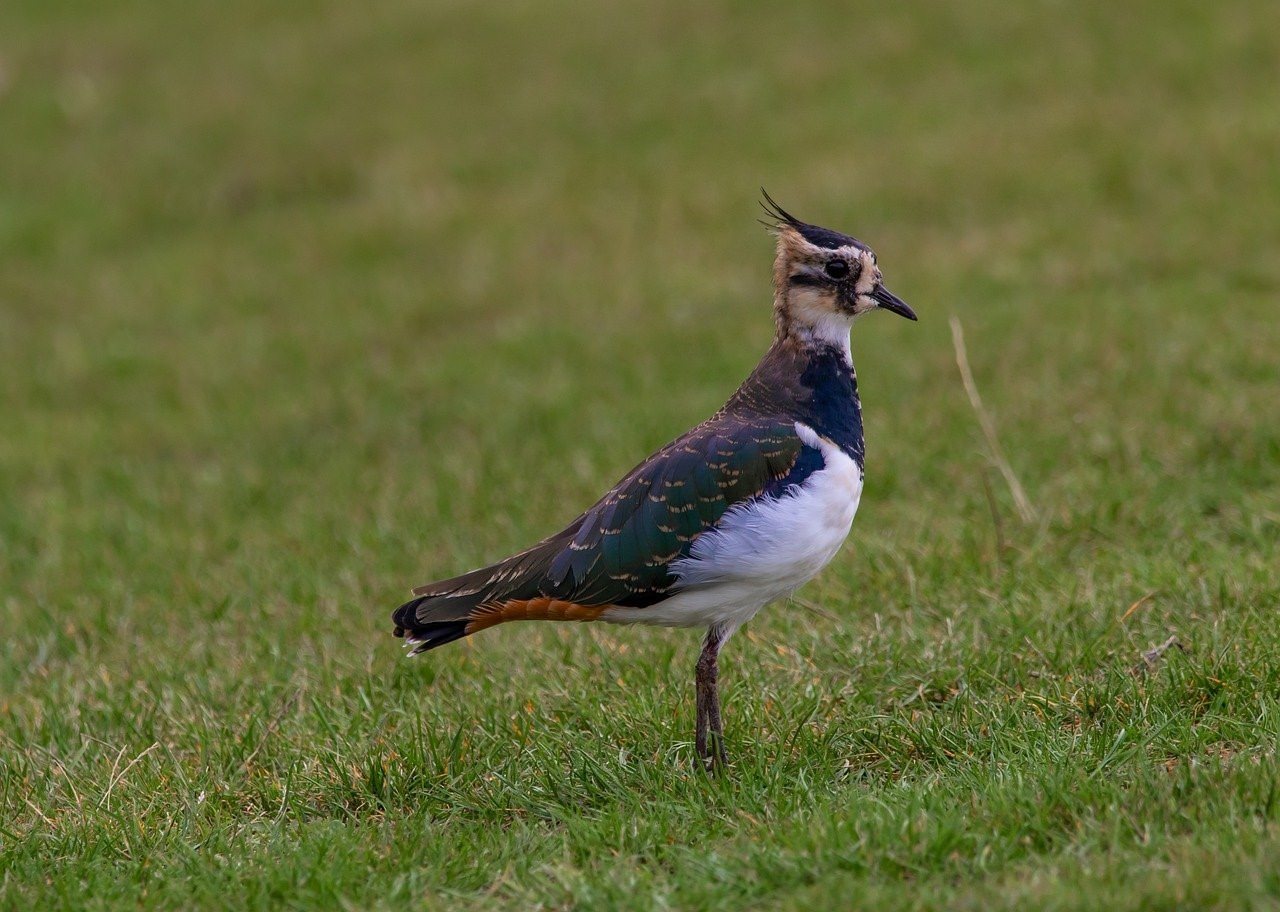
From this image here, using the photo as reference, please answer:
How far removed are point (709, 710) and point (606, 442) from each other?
15.9ft

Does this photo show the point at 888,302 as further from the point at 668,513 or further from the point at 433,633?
the point at 433,633

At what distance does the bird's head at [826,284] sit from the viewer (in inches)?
236

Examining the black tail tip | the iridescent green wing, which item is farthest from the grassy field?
the iridescent green wing

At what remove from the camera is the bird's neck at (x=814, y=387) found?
5840mm

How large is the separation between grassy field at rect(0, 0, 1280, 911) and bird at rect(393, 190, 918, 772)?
1.58ft

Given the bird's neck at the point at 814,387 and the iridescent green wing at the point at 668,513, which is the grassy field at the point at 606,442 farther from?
the bird's neck at the point at 814,387

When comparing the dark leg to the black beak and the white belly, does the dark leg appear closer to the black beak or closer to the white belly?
the white belly

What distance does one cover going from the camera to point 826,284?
601cm

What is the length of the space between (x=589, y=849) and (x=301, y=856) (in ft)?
2.99

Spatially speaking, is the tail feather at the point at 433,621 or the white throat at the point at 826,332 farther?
the white throat at the point at 826,332

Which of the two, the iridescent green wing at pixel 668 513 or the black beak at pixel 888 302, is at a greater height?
the black beak at pixel 888 302

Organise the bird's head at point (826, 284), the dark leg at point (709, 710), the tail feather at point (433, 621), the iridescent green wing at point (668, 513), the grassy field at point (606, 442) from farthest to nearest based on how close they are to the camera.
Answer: the bird's head at point (826, 284)
the tail feather at point (433, 621)
the iridescent green wing at point (668, 513)
the dark leg at point (709, 710)
the grassy field at point (606, 442)

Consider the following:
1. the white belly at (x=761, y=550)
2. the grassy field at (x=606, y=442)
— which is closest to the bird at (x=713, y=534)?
the white belly at (x=761, y=550)

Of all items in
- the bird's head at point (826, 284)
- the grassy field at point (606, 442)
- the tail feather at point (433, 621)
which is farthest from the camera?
the bird's head at point (826, 284)
